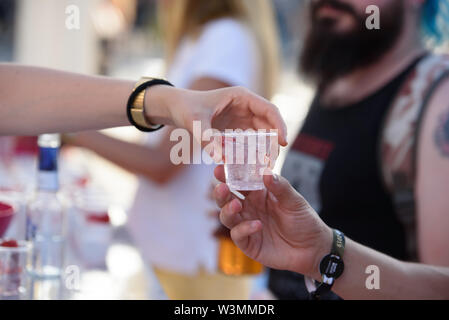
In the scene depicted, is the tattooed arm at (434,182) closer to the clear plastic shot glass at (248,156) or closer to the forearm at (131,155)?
the clear plastic shot glass at (248,156)

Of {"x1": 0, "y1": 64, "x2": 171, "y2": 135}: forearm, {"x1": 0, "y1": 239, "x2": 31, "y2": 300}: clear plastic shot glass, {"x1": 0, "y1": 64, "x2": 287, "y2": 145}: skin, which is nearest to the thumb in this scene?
{"x1": 0, "y1": 64, "x2": 287, "y2": 145}: skin

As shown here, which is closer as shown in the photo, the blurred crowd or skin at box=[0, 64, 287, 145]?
skin at box=[0, 64, 287, 145]

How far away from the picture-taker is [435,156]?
138 cm

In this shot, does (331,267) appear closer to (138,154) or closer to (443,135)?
(443,135)

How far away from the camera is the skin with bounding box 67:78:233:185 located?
2279 millimetres

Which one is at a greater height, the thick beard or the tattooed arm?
the thick beard

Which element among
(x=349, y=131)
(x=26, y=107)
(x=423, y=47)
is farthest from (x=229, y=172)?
(x=423, y=47)

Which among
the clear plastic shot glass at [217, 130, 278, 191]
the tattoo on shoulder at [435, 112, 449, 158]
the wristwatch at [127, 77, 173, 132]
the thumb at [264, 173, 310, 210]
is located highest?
the wristwatch at [127, 77, 173, 132]

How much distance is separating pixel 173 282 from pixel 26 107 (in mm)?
1233

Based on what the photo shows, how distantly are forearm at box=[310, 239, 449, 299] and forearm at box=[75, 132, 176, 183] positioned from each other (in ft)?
3.79

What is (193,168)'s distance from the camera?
7.58 ft

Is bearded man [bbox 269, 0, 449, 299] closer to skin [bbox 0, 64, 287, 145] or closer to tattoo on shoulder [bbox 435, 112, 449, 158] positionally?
tattoo on shoulder [bbox 435, 112, 449, 158]

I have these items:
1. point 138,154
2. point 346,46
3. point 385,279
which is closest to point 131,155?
point 138,154
